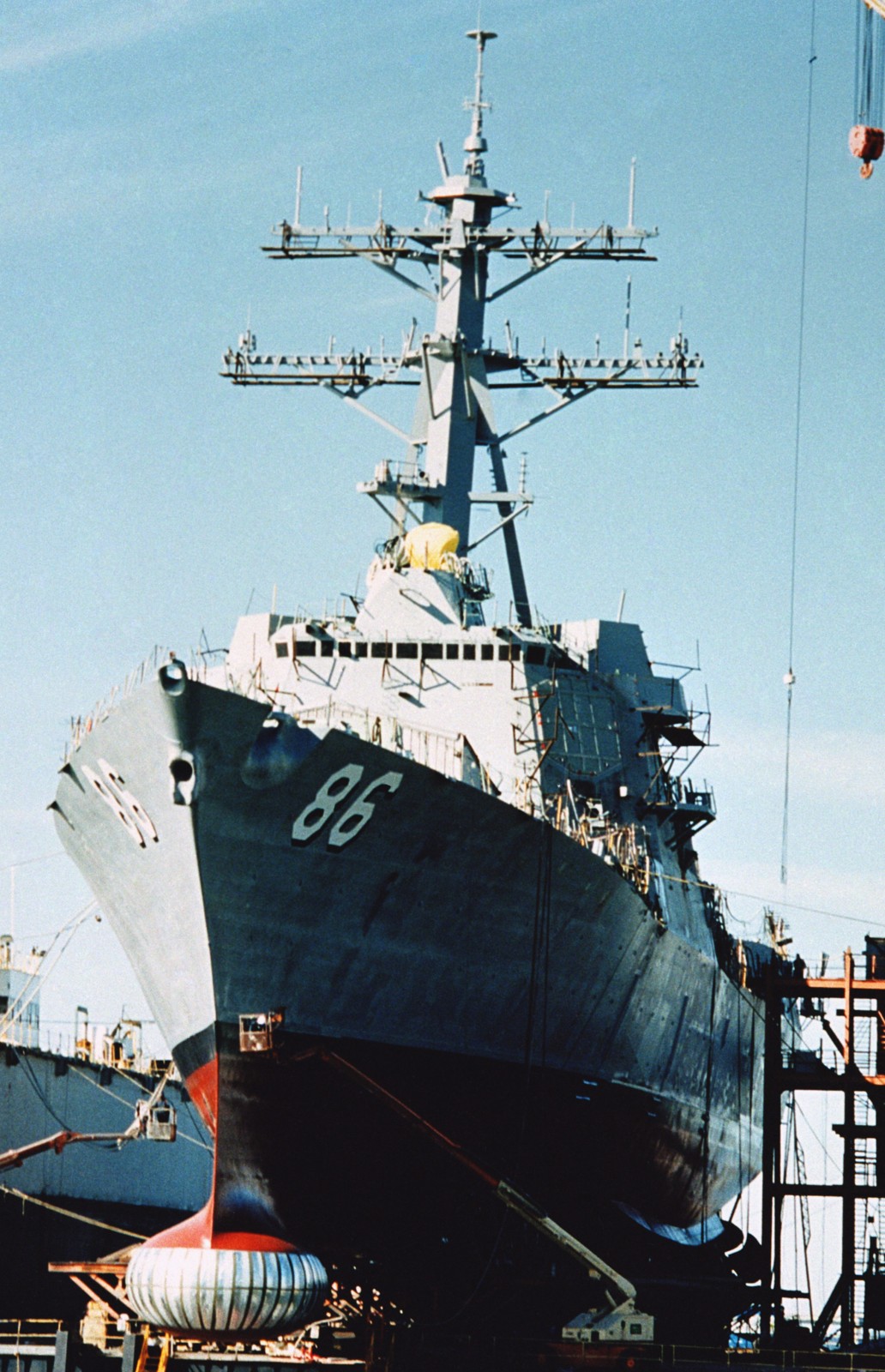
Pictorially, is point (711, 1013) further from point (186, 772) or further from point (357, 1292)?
point (186, 772)

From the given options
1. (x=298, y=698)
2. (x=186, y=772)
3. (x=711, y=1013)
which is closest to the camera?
(x=186, y=772)

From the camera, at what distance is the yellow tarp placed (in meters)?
24.2

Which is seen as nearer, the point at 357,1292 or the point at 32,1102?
the point at 357,1292

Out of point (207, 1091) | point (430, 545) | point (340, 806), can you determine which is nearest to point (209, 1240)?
point (207, 1091)

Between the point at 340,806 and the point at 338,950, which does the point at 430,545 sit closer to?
the point at 340,806

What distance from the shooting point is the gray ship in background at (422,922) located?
17.1 metres

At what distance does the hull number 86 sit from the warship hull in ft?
0.07

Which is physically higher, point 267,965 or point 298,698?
point 298,698

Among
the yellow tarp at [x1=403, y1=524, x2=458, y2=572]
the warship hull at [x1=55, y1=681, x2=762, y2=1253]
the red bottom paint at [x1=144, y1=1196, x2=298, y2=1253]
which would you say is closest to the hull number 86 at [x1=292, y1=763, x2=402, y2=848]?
the warship hull at [x1=55, y1=681, x2=762, y2=1253]

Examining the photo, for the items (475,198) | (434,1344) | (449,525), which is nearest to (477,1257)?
(434,1344)

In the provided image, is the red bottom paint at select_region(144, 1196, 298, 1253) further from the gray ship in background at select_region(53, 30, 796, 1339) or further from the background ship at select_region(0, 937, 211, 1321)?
the background ship at select_region(0, 937, 211, 1321)

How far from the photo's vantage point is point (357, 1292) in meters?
18.7

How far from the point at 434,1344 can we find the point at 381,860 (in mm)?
4160

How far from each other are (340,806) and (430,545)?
296 inches
